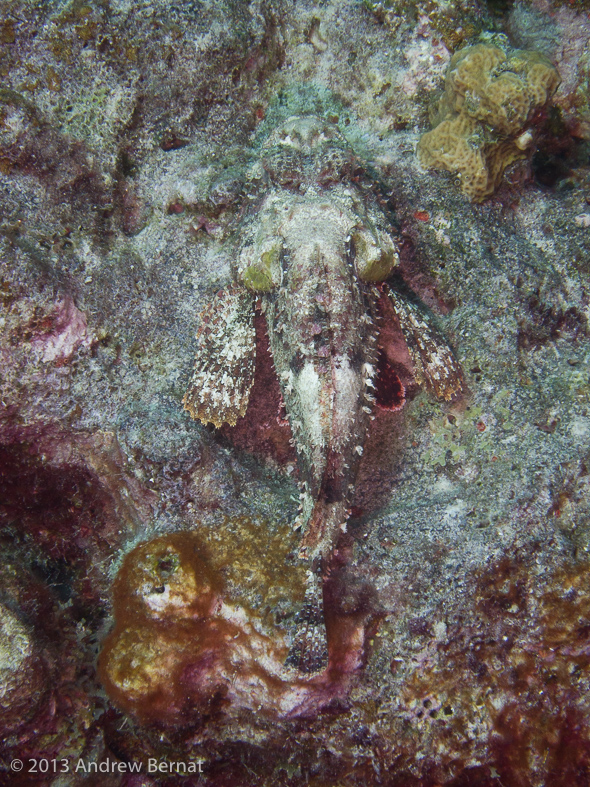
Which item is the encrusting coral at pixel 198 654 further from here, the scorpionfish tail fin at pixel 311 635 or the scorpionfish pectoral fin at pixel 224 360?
the scorpionfish pectoral fin at pixel 224 360

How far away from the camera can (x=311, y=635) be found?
9.89ft

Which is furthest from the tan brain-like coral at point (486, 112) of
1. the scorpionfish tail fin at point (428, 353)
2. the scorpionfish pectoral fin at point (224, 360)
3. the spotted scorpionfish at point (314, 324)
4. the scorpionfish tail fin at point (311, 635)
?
the scorpionfish tail fin at point (311, 635)

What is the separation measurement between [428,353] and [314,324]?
1139mm

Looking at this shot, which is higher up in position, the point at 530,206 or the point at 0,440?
the point at 530,206

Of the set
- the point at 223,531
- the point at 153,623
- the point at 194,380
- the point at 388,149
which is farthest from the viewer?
the point at 388,149

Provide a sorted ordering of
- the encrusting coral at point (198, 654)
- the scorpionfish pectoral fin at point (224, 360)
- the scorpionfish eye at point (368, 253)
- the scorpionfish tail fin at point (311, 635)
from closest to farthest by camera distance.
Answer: the scorpionfish tail fin at point (311, 635), the encrusting coral at point (198, 654), the scorpionfish eye at point (368, 253), the scorpionfish pectoral fin at point (224, 360)

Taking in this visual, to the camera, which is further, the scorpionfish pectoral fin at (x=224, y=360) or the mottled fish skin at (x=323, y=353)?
the scorpionfish pectoral fin at (x=224, y=360)

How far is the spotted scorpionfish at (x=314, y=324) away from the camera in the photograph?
10.6 feet

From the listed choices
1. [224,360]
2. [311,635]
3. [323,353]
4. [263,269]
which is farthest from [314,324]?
[311,635]

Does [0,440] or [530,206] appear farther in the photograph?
[530,206]

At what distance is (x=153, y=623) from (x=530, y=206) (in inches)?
199

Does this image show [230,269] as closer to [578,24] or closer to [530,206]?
[530,206]

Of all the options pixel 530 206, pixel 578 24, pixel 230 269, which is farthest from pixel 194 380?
pixel 578 24

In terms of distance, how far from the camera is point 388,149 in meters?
4.54
